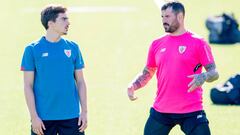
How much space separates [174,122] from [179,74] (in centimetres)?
56

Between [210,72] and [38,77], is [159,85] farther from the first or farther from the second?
[38,77]

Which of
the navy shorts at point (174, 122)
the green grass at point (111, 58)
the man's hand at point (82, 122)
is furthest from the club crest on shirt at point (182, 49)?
the green grass at point (111, 58)

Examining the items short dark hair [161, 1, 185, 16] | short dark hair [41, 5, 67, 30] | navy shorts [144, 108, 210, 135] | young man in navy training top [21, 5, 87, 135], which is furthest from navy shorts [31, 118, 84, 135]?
short dark hair [161, 1, 185, 16]

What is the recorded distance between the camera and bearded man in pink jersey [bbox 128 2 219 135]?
31.2 feet

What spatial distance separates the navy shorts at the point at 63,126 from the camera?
30.6 feet

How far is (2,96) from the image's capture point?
17203 millimetres

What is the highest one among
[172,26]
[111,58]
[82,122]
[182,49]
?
[172,26]

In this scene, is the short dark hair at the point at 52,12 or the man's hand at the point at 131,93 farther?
the man's hand at the point at 131,93

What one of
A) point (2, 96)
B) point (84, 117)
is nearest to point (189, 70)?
point (84, 117)

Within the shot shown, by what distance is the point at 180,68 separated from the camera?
9.54 m

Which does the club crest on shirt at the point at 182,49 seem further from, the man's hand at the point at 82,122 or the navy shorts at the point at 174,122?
the man's hand at the point at 82,122

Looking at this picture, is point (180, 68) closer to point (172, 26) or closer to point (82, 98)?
point (172, 26)

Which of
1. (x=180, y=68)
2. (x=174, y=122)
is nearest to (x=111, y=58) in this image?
(x=174, y=122)

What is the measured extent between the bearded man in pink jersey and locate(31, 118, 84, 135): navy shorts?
916 mm
